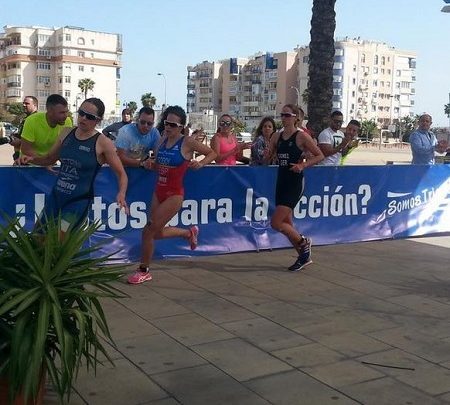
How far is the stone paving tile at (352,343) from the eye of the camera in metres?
4.66

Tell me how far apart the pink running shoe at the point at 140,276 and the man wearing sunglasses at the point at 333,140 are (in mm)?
3411

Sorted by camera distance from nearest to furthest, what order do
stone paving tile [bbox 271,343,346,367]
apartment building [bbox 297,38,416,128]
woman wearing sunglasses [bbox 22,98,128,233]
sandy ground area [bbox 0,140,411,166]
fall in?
1. stone paving tile [bbox 271,343,346,367]
2. woman wearing sunglasses [bbox 22,98,128,233]
3. sandy ground area [bbox 0,140,411,166]
4. apartment building [bbox 297,38,416,128]

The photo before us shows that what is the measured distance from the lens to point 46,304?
293 centimetres

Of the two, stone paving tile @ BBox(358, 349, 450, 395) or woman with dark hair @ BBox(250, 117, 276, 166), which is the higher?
woman with dark hair @ BBox(250, 117, 276, 166)

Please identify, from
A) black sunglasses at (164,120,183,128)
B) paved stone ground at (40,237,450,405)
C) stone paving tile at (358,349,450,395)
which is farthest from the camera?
black sunglasses at (164,120,183,128)

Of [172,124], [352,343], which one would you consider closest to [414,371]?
[352,343]

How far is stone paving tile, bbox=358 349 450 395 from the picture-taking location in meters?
4.04

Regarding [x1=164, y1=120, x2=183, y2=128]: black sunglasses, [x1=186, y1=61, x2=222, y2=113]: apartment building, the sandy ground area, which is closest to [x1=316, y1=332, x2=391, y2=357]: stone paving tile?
[x1=164, y1=120, x2=183, y2=128]: black sunglasses

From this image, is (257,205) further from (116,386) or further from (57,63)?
(57,63)

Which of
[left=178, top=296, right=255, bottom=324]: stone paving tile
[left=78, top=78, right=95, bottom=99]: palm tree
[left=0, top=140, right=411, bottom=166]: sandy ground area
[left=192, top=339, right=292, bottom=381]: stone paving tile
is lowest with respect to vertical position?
[left=192, top=339, right=292, bottom=381]: stone paving tile

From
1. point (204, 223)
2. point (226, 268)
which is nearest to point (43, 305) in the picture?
point (226, 268)

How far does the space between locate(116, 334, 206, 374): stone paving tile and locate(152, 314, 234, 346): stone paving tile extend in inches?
4.7

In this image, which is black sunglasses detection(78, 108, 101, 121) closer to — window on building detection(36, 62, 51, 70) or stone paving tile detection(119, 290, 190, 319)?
stone paving tile detection(119, 290, 190, 319)

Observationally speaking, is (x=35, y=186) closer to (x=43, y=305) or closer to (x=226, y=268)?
(x=226, y=268)
